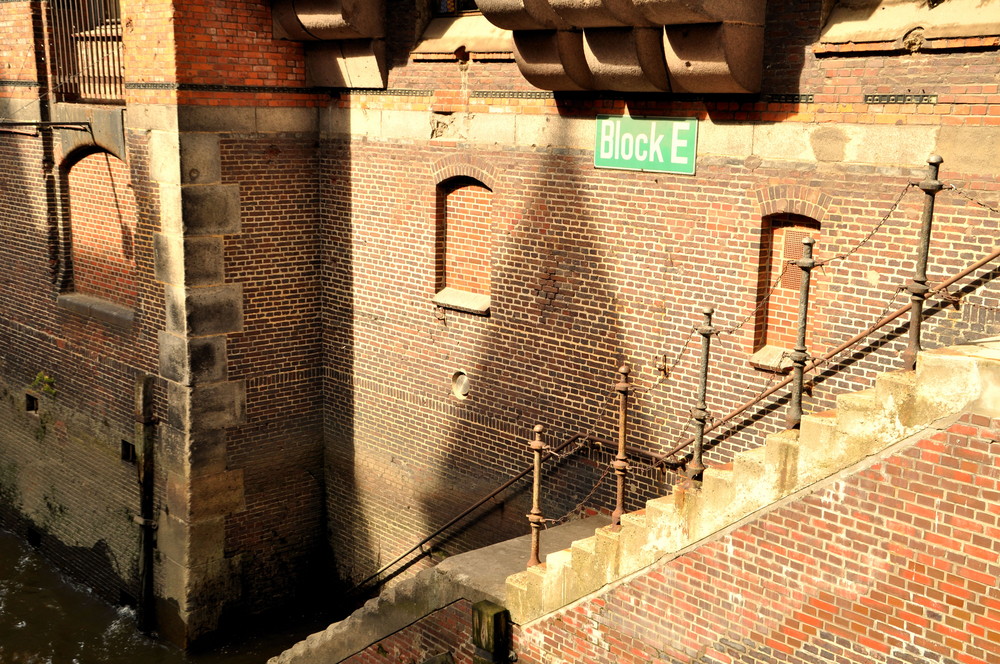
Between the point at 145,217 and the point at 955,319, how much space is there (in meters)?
8.43

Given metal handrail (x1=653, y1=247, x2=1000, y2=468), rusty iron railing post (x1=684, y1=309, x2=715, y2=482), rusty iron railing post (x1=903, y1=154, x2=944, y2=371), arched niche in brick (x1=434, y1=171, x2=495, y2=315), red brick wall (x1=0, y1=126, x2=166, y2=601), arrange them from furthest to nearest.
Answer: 1. red brick wall (x1=0, y1=126, x2=166, y2=601)
2. arched niche in brick (x1=434, y1=171, x2=495, y2=315)
3. rusty iron railing post (x1=684, y1=309, x2=715, y2=482)
4. metal handrail (x1=653, y1=247, x2=1000, y2=468)
5. rusty iron railing post (x1=903, y1=154, x2=944, y2=371)

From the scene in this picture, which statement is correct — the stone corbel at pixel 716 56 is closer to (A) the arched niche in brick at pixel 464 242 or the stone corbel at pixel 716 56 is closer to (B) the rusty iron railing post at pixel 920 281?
(B) the rusty iron railing post at pixel 920 281

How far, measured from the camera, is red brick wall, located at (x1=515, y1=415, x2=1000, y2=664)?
18.4ft

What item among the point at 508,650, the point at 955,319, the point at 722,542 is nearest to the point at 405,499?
the point at 508,650

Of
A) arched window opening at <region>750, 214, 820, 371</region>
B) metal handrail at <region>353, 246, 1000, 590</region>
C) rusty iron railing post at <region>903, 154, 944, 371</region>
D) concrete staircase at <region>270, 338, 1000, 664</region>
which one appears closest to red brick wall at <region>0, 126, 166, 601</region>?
metal handrail at <region>353, 246, 1000, 590</region>

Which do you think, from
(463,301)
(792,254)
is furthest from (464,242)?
(792,254)

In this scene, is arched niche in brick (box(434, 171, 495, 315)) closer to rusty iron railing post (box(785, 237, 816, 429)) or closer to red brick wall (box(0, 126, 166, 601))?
red brick wall (box(0, 126, 166, 601))

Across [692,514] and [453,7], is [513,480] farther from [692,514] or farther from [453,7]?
[453,7]

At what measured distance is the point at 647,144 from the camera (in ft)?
28.6

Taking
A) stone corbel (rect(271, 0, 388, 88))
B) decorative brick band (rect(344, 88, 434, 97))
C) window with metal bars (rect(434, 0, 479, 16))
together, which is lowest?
decorative brick band (rect(344, 88, 434, 97))

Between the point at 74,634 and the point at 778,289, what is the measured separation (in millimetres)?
9521

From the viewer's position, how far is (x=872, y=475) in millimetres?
5957

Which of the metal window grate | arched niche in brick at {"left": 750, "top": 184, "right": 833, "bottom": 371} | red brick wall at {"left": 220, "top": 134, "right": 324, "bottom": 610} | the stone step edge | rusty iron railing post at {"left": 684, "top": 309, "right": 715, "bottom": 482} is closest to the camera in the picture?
the stone step edge

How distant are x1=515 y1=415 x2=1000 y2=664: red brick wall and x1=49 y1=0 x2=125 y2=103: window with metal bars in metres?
8.47
